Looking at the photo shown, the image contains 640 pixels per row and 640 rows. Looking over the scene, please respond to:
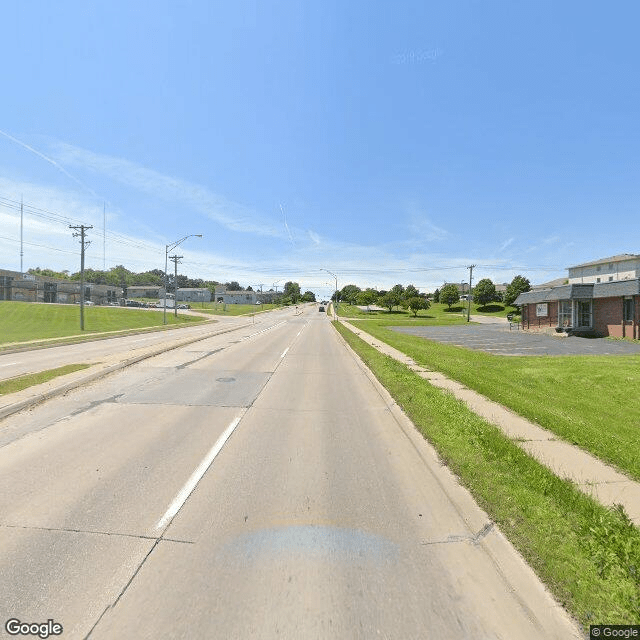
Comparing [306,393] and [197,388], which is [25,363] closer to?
[197,388]

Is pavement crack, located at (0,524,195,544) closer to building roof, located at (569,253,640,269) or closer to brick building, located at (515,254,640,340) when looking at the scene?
brick building, located at (515,254,640,340)

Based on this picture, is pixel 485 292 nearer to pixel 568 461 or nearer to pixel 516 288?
pixel 516 288

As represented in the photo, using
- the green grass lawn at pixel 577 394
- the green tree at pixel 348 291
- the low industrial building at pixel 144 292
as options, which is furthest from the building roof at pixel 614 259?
the low industrial building at pixel 144 292

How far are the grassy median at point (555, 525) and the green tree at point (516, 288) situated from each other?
94.4m

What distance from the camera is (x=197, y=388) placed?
10312 mm

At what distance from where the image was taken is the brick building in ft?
95.3

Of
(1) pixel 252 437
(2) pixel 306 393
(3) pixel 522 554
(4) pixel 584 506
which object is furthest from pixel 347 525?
(2) pixel 306 393

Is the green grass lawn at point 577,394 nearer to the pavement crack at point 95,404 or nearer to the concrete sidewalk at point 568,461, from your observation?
the concrete sidewalk at point 568,461

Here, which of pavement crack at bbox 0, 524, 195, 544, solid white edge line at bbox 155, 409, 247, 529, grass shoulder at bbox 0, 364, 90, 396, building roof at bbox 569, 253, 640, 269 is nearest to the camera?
pavement crack at bbox 0, 524, 195, 544

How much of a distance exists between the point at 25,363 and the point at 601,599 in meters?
18.8

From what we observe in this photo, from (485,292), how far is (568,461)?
98.3 metres

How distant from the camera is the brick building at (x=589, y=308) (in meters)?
29.1

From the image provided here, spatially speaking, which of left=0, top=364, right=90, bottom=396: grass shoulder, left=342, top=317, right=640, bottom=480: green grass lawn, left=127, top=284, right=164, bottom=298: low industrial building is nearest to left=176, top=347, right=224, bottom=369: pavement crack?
left=0, top=364, right=90, bottom=396: grass shoulder

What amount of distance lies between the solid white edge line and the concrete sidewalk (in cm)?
482
